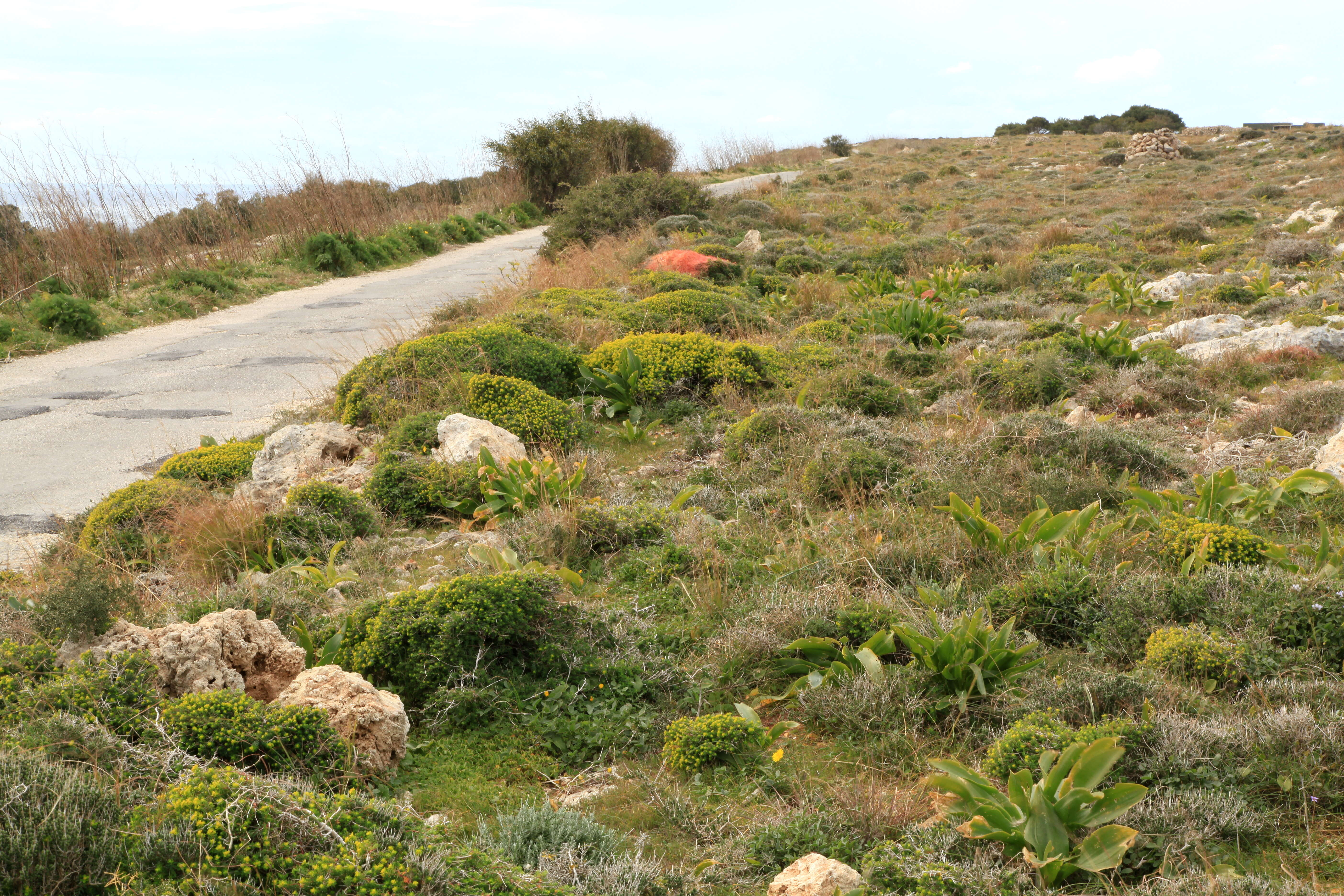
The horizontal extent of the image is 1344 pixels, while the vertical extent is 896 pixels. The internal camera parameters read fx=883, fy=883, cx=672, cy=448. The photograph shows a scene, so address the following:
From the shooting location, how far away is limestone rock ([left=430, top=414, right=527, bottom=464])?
5.89 meters

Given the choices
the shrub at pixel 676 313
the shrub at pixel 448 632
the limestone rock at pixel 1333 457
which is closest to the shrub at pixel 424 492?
the shrub at pixel 448 632

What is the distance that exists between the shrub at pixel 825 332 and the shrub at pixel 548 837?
7.06m

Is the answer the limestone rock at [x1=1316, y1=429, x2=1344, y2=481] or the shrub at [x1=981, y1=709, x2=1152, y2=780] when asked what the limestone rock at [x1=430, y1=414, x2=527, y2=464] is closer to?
the shrub at [x1=981, y1=709, x2=1152, y2=780]

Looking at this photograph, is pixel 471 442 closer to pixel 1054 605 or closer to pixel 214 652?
pixel 214 652

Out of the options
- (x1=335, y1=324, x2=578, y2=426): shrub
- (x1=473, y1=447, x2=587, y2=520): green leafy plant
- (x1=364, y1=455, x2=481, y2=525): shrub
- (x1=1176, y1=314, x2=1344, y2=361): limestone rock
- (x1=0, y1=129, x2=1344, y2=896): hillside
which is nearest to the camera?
(x1=0, y1=129, x2=1344, y2=896): hillside

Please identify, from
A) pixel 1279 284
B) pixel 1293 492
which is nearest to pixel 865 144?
pixel 1279 284

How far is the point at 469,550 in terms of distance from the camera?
4500mm

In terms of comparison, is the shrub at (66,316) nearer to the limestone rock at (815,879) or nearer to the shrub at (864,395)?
the shrub at (864,395)

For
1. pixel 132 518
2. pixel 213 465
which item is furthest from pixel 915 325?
pixel 132 518

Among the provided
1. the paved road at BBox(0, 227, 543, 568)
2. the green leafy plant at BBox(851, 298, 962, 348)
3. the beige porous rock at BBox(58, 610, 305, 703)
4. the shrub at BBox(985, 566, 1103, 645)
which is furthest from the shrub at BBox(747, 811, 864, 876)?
the green leafy plant at BBox(851, 298, 962, 348)

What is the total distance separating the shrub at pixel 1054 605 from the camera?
379cm

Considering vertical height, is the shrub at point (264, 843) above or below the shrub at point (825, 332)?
below

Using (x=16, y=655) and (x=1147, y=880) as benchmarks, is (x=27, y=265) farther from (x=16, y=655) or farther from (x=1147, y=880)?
(x=1147, y=880)

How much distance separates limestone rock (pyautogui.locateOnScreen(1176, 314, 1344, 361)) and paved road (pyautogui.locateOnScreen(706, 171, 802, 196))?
14.2 metres
